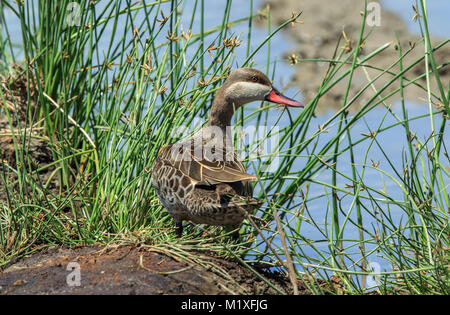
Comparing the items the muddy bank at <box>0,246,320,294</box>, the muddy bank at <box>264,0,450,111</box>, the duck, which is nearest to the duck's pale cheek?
the duck

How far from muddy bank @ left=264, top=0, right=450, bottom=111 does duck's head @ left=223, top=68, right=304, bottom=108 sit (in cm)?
623

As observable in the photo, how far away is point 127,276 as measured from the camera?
3.63 meters

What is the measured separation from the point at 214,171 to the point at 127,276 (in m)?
0.83

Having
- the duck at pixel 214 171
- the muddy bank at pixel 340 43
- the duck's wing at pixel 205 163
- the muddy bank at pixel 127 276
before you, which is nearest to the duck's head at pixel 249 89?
the duck at pixel 214 171

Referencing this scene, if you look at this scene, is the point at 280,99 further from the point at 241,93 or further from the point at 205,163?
the point at 205,163

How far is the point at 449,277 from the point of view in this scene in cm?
375

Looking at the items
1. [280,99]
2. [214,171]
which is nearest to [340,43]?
[280,99]

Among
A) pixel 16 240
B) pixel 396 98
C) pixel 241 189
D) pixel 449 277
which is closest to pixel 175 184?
pixel 241 189

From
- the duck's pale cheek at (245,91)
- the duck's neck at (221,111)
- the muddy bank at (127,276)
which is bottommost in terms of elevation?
the muddy bank at (127,276)

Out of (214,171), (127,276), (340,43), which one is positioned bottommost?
(127,276)

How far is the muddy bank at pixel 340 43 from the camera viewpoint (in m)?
11.0

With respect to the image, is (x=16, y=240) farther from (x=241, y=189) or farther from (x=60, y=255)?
(x=241, y=189)

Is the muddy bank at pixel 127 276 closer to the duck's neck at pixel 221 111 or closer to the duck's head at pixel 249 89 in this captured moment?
the duck's neck at pixel 221 111

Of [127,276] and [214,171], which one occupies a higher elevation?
[214,171]
